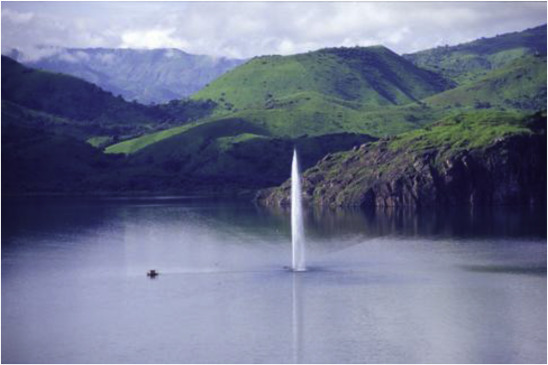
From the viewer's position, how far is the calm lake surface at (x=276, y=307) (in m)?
115

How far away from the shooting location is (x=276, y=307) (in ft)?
449

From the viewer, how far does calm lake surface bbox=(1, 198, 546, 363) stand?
376 ft

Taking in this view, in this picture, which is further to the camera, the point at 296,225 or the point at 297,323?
the point at 296,225

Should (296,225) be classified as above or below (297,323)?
above

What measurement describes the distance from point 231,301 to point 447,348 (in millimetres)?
35491

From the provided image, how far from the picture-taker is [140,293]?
149 meters

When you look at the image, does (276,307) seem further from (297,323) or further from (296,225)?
(296,225)

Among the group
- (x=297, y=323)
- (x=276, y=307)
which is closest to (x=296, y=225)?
(x=276, y=307)

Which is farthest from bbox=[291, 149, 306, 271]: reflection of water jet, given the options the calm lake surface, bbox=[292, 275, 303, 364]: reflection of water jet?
bbox=[292, 275, 303, 364]: reflection of water jet

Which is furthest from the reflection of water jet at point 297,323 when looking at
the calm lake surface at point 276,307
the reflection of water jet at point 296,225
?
the reflection of water jet at point 296,225

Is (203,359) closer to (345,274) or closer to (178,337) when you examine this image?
(178,337)

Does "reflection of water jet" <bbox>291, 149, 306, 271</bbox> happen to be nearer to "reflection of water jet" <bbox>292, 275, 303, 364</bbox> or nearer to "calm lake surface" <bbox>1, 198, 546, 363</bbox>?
"calm lake surface" <bbox>1, 198, 546, 363</bbox>

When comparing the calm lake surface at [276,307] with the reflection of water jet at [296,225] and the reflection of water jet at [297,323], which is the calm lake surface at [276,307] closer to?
the reflection of water jet at [297,323]

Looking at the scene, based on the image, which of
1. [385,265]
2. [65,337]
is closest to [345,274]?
[385,265]
